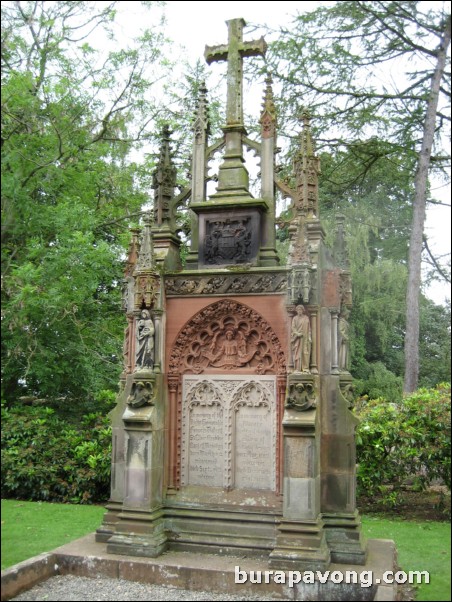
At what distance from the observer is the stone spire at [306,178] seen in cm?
834

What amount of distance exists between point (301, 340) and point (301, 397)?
0.70 meters

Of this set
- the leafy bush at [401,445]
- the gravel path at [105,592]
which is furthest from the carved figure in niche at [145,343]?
the leafy bush at [401,445]

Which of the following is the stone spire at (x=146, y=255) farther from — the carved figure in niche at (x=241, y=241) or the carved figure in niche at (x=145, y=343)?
the carved figure in niche at (x=241, y=241)

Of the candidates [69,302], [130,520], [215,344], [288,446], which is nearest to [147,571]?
[130,520]

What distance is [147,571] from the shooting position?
23.5 ft

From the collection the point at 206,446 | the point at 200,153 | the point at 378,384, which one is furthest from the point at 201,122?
the point at 378,384

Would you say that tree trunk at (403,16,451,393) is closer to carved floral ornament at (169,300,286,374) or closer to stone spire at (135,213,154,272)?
carved floral ornament at (169,300,286,374)

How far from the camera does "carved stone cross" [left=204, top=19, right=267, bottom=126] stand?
9.04 m

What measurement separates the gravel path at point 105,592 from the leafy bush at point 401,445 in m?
5.41

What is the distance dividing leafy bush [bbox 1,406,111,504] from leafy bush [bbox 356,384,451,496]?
5168mm

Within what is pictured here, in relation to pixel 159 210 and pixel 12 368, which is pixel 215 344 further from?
pixel 12 368

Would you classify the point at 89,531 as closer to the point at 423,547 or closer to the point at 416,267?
the point at 423,547

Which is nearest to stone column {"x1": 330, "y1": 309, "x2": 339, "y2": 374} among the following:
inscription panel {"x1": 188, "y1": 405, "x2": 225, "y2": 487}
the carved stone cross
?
inscription panel {"x1": 188, "y1": 405, "x2": 225, "y2": 487}

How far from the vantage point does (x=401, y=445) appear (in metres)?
11.5
